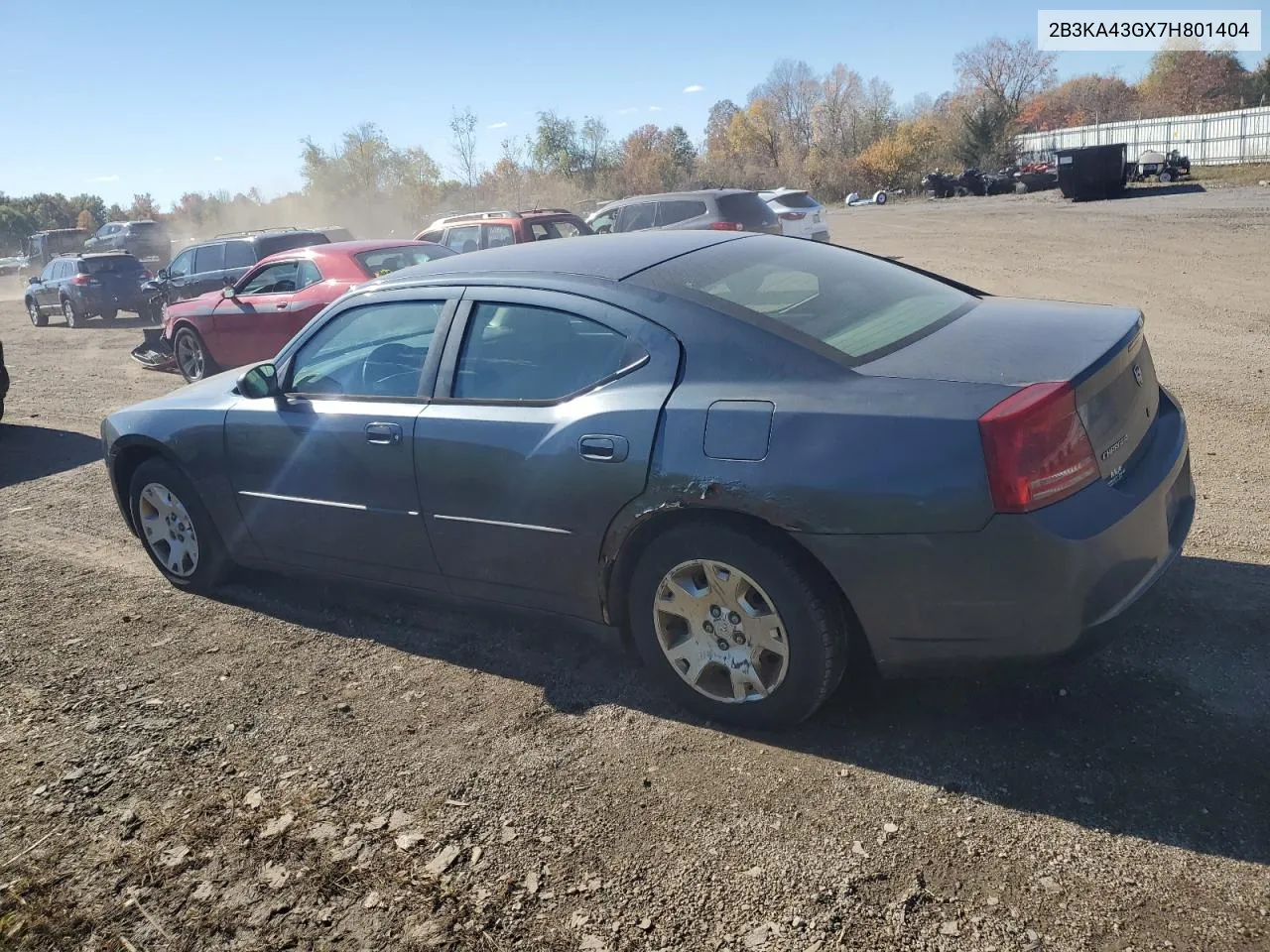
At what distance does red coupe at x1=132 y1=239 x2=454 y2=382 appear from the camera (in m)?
10.2

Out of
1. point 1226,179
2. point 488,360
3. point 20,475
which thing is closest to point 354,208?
point 1226,179

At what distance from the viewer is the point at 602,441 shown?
3451mm

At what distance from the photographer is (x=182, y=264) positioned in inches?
663

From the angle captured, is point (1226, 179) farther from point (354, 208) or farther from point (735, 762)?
point (354, 208)

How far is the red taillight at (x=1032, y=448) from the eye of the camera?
9.22ft

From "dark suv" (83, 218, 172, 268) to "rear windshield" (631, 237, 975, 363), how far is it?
33.0 m

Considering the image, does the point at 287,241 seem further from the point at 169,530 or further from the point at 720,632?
the point at 720,632

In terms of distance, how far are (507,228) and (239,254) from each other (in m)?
5.07

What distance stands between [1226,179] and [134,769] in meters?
38.4

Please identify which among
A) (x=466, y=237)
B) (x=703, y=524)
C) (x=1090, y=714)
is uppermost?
(x=466, y=237)

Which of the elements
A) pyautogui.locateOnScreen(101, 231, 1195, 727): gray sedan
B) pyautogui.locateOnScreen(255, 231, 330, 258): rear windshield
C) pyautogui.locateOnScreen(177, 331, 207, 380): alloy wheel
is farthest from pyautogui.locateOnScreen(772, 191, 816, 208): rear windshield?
pyautogui.locateOnScreen(101, 231, 1195, 727): gray sedan

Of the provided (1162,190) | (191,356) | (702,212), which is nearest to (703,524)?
(191,356)

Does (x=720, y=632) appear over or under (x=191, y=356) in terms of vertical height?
under

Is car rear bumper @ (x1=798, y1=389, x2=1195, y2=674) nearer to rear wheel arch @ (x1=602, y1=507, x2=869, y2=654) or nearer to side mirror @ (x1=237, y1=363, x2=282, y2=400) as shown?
rear wheel arch @ (x1=602, y1=507, x2=869, y2=654)
